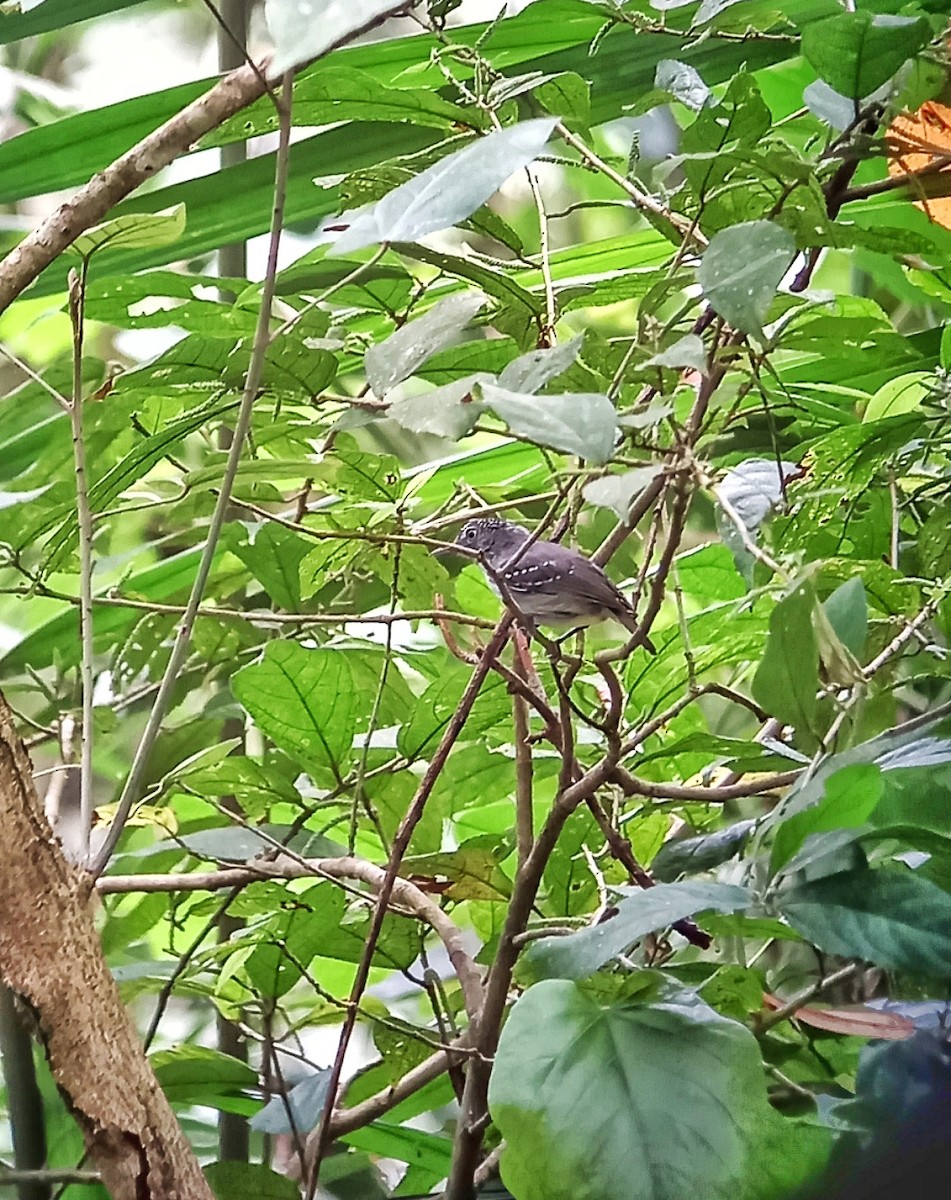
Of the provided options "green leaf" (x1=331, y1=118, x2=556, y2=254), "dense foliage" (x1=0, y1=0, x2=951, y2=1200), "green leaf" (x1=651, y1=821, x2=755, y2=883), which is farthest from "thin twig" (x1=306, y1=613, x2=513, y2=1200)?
"green leaf" (x1=331, y1=118, x2=556, y2=254)

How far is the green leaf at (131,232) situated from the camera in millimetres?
534

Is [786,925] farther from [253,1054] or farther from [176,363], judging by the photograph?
[253,1054]

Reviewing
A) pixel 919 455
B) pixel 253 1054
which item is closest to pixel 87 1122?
pixel 919 455

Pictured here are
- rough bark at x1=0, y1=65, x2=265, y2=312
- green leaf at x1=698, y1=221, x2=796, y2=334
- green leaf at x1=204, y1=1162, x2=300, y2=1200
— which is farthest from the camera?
green leaf at x1=204, y1=1162, x2=300, y2=1200

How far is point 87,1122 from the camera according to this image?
17.6 inches

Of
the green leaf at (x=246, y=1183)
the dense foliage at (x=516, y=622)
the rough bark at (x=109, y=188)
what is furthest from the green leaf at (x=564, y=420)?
the green leaf at (x=246, y=1183)

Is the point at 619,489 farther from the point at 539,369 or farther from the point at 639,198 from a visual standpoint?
the point at 639,198

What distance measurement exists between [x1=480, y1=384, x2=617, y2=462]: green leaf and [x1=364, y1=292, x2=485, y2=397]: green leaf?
0.09 metres

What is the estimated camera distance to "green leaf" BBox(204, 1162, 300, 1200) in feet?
1.98

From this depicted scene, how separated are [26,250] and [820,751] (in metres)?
0.39

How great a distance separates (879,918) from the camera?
0.38 metres

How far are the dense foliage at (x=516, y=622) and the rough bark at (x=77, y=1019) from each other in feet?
0.14

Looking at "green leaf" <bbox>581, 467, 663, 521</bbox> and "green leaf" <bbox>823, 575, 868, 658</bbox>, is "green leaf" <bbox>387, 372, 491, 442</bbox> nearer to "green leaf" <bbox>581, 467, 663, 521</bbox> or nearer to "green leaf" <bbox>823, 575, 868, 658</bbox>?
"green leaf" <bbox>581, 467, 663, 521</bbox>

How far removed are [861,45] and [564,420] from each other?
0.27 meters
